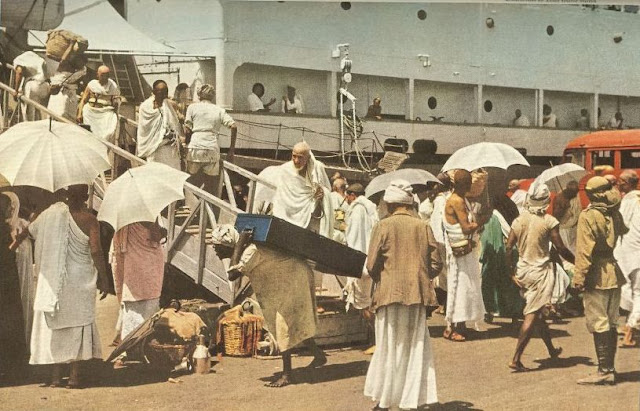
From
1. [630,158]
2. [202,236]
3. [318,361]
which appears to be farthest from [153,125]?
[630,158]

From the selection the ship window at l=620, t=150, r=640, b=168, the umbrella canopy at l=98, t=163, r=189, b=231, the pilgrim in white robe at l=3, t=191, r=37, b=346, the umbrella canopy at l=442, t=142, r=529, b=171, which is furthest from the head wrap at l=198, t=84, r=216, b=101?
the ship window at l=620, t=150, r=640, b=168

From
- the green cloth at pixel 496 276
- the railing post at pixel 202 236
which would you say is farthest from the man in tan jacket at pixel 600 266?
the railing post at pixel 202 236

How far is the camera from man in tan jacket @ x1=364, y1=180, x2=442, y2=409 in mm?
4082

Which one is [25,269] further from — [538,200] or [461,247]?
[538,200]

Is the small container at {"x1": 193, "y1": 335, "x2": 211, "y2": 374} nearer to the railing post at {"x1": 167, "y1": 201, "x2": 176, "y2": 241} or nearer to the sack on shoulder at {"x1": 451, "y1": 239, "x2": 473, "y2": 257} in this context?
the railing post at {"x1": 167, "y1": 201, "x2": 176, "y2": 241}

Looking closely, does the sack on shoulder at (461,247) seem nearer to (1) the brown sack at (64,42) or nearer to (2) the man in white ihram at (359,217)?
(2) the man in white ihram at (359,217)

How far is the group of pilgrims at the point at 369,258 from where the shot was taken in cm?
414

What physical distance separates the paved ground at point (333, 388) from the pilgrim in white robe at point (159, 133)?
168 centimetres

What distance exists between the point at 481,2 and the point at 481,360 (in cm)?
258

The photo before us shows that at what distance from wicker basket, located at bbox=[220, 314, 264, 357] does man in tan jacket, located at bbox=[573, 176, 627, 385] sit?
2.20 m

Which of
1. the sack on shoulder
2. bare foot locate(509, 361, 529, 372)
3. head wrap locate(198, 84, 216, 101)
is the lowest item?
bare foot locate(509, 361, 529, 372)

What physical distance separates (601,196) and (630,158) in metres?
2.89

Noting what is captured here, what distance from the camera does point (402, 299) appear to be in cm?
406

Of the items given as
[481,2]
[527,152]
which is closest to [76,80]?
[481,2]
